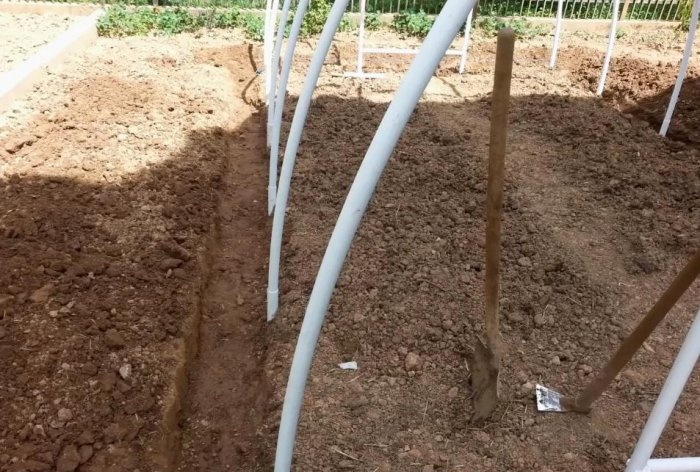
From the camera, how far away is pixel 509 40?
1514 mm

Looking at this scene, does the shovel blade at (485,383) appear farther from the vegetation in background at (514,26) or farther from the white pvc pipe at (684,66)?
the vegetation in background at (514,26)

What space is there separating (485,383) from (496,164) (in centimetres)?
98

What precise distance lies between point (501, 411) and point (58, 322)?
7.05 feet

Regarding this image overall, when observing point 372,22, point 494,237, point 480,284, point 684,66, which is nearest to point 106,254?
→ point 480,284

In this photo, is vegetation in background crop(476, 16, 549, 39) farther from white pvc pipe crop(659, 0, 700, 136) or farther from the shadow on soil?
the shadow on soil

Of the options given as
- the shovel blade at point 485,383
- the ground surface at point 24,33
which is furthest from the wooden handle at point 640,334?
the ground surface at point 24,33

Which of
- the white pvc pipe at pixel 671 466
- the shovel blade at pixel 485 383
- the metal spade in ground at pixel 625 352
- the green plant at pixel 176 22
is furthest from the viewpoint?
the green plant at pixel 176 22

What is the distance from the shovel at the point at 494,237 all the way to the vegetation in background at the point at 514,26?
21.0 ft

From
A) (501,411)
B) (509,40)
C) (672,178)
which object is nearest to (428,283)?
(501,411)

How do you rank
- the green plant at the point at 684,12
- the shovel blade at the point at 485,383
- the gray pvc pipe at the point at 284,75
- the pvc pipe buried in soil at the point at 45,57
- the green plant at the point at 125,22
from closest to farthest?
1. the shovel blade at the point at 485,383
2. the gray pvc pipe at the point at 284,75
3. the pvc pipe buried in soil at the point at 45,57
4. the green plant at the point at 125,22
5. the green plant at the point at 684,12

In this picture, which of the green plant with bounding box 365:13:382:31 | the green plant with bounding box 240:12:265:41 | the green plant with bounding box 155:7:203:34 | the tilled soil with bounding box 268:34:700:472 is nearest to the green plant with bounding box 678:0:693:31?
the tilled soil with bounding box 268:34:700:472

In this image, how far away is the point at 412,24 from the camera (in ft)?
24.1

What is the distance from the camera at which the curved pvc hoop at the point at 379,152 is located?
113 cm

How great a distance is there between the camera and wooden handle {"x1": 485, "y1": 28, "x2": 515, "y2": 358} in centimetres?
156
